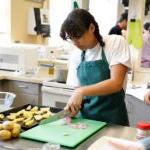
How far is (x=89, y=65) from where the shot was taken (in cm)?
192

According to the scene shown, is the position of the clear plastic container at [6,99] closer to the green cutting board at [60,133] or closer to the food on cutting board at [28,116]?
the food on cutting board at [28,116]

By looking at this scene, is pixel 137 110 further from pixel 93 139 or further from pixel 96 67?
pixel 93 139

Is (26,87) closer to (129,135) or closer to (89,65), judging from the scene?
(89,65)

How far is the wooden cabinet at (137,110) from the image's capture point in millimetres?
2812

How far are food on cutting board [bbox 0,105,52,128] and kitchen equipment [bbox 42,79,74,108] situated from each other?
135cm

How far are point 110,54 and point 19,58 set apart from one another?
2063 millimetres

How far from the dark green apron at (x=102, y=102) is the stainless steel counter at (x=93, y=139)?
0.63 ft

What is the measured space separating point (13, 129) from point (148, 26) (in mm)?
2187

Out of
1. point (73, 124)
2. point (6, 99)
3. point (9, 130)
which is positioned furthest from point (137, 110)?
point (9, 130)

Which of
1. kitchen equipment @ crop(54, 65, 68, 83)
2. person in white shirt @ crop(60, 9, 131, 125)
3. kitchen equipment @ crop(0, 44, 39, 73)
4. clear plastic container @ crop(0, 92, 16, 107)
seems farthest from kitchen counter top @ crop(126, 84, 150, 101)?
kitchen equipment @ crop(0, 44, 39, 73)

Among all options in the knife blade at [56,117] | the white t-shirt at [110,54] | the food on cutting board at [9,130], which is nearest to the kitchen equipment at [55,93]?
the white t-shirt at [110,54]

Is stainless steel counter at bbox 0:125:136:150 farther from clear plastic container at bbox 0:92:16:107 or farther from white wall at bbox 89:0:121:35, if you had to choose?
white wall at bbox 89:0:121:35

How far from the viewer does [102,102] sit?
6.18ft

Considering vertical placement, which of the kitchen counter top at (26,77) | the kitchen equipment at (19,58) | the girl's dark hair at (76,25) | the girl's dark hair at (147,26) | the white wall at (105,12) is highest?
the white wall at (105,12)
